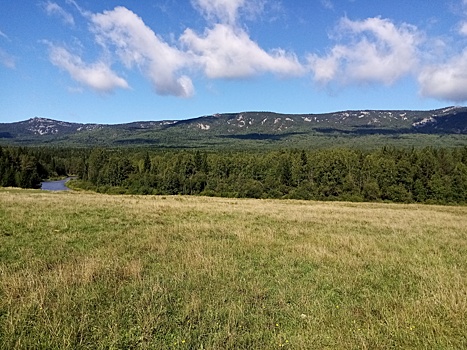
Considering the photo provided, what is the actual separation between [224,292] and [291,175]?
100040 millimetres

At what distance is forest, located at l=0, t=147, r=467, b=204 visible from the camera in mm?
87375

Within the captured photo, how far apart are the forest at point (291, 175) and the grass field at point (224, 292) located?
8164 centimetres

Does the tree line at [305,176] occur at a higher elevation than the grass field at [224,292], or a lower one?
lower

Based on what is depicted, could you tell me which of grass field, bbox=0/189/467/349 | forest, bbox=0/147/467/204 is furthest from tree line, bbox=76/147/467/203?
grass field, bbox=0/189/467/349

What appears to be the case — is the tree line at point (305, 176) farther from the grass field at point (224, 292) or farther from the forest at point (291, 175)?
the grass field at point (224, 292)

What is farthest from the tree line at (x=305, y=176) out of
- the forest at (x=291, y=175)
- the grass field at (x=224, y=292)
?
the grass field at (x=224, y=292)

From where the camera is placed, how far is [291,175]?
106 meters

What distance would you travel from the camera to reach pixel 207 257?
33.4 feet

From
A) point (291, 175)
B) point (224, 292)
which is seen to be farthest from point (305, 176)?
point (224, 292)

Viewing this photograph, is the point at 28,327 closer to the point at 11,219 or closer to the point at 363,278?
the point at 363,278

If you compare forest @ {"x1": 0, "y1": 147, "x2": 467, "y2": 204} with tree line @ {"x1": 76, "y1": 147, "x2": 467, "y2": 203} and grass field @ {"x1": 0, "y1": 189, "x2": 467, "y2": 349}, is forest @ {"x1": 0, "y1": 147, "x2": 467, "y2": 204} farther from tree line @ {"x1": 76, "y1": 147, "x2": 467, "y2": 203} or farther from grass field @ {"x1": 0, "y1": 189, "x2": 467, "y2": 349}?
grass field @ {"x1": 0, "y1": 189, "x2": 467, "y2": 349}

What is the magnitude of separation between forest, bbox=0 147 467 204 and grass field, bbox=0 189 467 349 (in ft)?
268

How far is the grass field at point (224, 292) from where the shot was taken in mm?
5527

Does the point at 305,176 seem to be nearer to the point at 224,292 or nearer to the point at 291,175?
the point at 291,175
